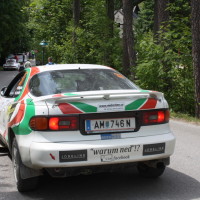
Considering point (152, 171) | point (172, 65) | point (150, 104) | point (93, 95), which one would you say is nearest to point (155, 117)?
point (150, 104)

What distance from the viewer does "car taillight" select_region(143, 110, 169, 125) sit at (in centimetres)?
527

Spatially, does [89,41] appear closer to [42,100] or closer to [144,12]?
[42,100]

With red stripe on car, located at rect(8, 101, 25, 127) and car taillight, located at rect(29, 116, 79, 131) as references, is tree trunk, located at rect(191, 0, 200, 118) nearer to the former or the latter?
red stripe on car, located at rect(8, 101, 25, 127)

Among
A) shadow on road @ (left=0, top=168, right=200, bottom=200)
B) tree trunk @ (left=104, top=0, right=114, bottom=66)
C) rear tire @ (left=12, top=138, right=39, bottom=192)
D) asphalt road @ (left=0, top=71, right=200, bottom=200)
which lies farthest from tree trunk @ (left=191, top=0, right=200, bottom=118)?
tree trunk @ (left=104, top=0, right=114, bottom=66)

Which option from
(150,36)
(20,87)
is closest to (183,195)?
(20,87)

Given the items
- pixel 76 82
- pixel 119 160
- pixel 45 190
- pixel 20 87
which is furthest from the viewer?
pixel 20 87

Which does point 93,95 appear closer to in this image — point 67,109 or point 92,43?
point 67,109

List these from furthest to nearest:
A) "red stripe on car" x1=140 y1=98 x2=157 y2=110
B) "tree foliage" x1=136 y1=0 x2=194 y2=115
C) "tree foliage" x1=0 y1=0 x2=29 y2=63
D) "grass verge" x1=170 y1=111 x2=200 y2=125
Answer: "tree foliage" x1=0 y1=0 x2=29 y2=63
"tree foliage" x1=136 y1=0 x2=194 y2=115
"grass verge" x1=170 y1=111 x2=200 y2=125
"red stripe on car" x1=140 y1=98 x2=157 y2=110

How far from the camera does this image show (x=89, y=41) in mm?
A: 27375

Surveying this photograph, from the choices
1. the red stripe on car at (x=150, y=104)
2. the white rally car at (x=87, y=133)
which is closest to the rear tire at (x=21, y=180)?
the white rally car at (x=87, y=133)

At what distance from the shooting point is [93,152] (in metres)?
Result: 4.91

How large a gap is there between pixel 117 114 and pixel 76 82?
3.35 feet

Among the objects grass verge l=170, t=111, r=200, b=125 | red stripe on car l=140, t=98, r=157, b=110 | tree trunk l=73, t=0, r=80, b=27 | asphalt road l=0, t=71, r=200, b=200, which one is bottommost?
grass verge l=170, t=111, r=200, b=125

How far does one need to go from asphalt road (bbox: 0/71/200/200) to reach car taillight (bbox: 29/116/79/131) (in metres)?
0.85
